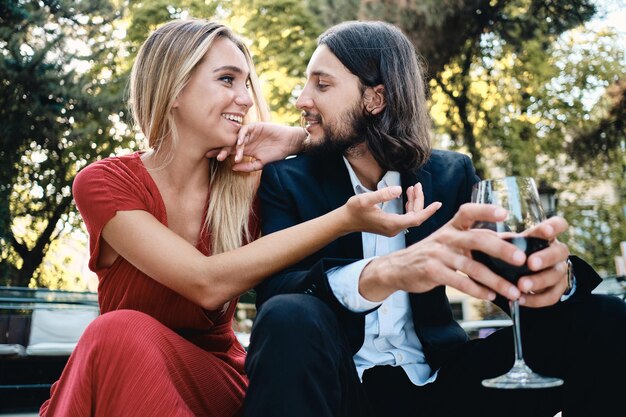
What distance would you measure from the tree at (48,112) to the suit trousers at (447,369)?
519 inches

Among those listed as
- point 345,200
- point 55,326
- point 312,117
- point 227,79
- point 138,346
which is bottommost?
point 55,326

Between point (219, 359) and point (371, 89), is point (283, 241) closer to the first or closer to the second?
point (219, 359)

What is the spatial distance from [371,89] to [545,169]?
13583 mm

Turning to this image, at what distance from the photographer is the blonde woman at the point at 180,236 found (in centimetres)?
181

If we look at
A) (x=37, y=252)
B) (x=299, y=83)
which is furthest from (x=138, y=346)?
(x=37, y=252)

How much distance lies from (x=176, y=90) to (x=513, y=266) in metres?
1.66

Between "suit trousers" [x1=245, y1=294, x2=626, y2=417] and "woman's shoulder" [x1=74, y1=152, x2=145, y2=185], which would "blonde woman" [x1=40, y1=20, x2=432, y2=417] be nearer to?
"woman's shoulder" [x1=74, y1=152, x2=145, y2=185]

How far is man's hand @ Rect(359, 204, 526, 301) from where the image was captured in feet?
4.47

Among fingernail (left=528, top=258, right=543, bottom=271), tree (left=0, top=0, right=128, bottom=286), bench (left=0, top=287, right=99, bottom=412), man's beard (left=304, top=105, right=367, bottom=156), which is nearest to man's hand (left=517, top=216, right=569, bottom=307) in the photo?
fingernail (left=528, top=258, right=543, bottom=271)

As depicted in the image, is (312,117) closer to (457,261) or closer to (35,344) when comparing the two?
(457,261)

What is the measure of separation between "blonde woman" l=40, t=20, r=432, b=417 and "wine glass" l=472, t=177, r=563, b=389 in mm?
346

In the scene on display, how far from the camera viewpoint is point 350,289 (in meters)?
1.63

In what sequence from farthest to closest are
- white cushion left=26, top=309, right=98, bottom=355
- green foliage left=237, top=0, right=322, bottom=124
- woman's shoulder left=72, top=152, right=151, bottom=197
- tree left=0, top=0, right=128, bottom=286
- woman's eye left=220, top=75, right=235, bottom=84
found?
tree left=0, top=0, right=128, bottom=286 → green foliage left=237, top=0, right=322, bottom=124 → white cushion left=26, top=309, right=98, bottom=355 → woman's eye left=220, top=75, right=235, bottom=84 → woman's shoulder left=72, top=152, right=151, bottom=197

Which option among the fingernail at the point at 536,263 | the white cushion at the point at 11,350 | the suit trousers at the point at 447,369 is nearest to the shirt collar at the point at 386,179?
the suit trousers at the point at 447,369
